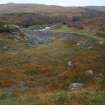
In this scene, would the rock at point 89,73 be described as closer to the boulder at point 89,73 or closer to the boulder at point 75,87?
the boulder at point 89,73

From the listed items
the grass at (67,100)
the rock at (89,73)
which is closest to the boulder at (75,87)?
the rock at (89,73)

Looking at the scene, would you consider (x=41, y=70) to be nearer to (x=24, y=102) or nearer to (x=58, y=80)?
(x=58, y=80)

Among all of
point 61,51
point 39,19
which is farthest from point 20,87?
point 39,19

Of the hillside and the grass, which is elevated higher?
the grass

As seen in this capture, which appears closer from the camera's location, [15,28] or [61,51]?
[61,51]

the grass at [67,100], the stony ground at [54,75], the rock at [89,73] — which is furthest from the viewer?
the rock at [89,73]

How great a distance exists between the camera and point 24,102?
1703 cm

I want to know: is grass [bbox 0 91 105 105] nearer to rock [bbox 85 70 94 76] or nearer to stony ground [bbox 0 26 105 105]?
stony ground [bbox 0 26 105 105]

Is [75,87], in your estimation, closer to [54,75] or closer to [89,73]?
[89,73]

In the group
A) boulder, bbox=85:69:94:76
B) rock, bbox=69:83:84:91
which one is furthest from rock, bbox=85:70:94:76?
rock, bbox=69:83:84:91

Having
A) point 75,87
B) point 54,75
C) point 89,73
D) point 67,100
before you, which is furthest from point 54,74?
point 67,100

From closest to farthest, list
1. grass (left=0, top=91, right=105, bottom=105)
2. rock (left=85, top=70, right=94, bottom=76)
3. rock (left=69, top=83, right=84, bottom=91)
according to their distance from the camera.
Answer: grass (left=0, top=91, right=105, bottom=105)
rock (left=69, top=83, right=84, bottom=91)
rock (left=85, top=70, right=94, bottom=76)

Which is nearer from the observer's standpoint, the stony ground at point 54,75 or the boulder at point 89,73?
the stony ground at point 54,75

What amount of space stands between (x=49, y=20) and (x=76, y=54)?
233 ft
